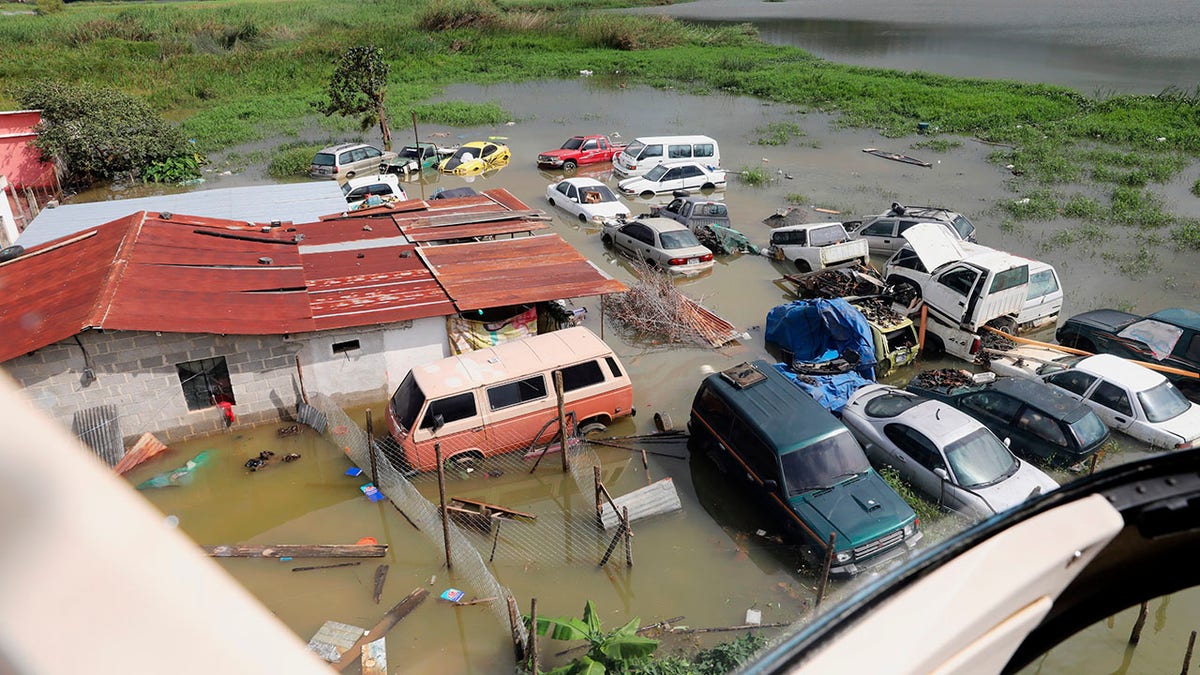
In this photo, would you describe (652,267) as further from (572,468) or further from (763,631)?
(763,631)

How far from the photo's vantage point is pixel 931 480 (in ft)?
33.4

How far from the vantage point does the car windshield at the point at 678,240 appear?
61.5 ft

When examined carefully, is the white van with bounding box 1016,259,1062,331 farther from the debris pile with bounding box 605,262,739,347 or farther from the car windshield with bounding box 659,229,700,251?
the car windshield with bounding box 659,229,700,251

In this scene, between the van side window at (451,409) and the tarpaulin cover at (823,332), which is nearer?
the van side window at (451,409)

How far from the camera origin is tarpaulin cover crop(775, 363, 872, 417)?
1210cm

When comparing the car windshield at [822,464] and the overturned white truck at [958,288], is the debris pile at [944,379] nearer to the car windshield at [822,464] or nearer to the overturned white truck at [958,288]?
the overturned white truck at [958,288]

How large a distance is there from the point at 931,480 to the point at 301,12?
75.5m

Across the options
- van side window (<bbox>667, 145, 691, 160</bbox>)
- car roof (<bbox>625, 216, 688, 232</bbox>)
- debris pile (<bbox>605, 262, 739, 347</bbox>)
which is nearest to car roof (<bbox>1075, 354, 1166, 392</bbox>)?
debris pile (<bbox>605, 262, 739, 347</bbox>)

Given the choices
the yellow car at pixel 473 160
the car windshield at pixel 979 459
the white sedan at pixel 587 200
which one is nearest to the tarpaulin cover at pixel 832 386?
the car windshield at pixel 979 459

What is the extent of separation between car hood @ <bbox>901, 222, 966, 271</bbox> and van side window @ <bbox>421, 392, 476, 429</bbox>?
389 inches

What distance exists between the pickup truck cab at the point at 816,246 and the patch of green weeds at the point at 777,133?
575 inches

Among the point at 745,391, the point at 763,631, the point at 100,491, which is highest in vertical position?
the point at 100,491

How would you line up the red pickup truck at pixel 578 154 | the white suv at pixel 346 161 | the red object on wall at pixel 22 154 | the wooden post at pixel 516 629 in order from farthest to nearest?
the red pickup truck at pixel 578 154, the white suv at pixel 346 161, the red object on wall at pixel 22 154, the wooden post at pixel 516 629

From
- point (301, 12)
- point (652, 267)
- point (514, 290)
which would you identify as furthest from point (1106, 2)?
point (514, 290)
